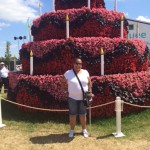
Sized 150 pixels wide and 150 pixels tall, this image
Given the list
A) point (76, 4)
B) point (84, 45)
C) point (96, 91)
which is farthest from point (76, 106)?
point (76, 4)

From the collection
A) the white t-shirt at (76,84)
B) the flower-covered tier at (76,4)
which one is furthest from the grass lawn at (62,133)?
the flower-covered tier at (76,4)

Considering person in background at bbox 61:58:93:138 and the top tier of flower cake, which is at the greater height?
the top tier of flower cake

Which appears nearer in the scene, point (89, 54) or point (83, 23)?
point (89, 54)

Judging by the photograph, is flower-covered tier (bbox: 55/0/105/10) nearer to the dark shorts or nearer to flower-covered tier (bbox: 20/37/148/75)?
flower-covered tier (bbox: 20/37/148/75)

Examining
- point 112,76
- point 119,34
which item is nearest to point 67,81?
point 112,76

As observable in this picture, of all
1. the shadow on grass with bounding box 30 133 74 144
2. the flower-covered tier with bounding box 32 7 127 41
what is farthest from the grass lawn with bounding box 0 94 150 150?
the flower-covered tier with bounding box 32 7 127 41

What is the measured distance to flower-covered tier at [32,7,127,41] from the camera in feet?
31.2

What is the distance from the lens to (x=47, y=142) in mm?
6934

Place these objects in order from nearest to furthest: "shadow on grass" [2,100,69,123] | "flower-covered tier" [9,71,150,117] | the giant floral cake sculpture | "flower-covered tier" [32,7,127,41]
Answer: "flower-covered tier" [9,71,150,117] → the giant floral cake sculpture → "shadow on grass" [2,100,69,123] → "flower-covered tier" [32,7,127,41]

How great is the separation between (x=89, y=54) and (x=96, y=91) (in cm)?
112

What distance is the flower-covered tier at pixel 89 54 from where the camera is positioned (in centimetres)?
882

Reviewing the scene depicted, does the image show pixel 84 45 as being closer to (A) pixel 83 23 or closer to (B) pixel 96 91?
(A) pixel 83 23

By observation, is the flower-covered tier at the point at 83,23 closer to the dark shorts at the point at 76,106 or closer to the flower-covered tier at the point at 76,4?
the flower-covered tier at the point at 76,4

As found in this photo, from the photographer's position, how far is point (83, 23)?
952 centimetres
